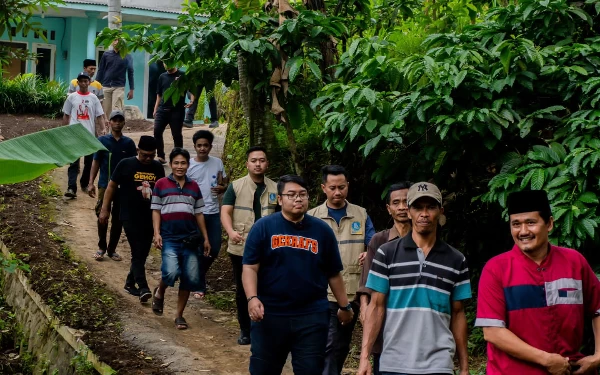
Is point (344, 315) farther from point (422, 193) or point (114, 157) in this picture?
point (114, 157)

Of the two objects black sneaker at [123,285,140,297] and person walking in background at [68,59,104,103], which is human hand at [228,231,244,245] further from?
person walking in background at [68,59,104,103]

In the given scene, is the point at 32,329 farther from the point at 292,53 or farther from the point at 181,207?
the point at 292,53

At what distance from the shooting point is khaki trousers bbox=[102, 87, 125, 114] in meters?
18.0

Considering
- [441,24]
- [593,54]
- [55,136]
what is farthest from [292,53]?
[55,136]

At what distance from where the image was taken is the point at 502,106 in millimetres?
8109

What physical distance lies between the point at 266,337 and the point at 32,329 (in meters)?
4.90

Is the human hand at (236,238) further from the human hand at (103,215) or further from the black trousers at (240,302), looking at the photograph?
the human hand at (103,215)

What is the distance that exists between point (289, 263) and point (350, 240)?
4.31 ft

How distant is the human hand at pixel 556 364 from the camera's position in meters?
4.73

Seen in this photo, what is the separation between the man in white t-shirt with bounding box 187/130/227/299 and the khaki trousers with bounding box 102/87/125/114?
796 centimetres

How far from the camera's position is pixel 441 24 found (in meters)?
10.5

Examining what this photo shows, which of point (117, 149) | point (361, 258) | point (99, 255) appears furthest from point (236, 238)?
point (99, 255)

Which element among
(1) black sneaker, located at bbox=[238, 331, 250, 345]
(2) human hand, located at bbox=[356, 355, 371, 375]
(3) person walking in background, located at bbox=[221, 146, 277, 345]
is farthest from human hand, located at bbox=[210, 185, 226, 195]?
(2) human hand, located at bbox=[356, 355, 371, 375]

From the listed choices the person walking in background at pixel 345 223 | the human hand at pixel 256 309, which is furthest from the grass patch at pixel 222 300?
the human hand at pixel 256 309
